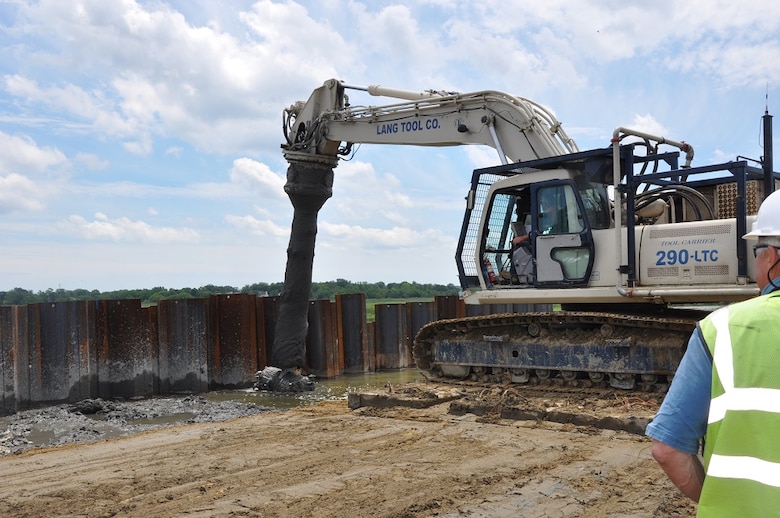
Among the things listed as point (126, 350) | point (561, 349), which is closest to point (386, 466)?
point (561, 349)

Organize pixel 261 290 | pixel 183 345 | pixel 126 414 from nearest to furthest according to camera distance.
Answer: pixel 126 414
pixel 183 345
pixel 261 290

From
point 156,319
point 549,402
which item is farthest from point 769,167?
point 156,319

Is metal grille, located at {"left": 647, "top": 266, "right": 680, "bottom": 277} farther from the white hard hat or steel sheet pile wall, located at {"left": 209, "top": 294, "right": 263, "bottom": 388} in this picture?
steel sheet pile wall, located at {"left": 209, "top": 294, "right": 263, "bottom": 388}

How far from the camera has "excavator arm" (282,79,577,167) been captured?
11008 mm

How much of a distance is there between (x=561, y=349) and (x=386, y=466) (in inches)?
155

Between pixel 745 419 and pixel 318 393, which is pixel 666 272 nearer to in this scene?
pixel 745 419

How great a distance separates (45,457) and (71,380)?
194 inches

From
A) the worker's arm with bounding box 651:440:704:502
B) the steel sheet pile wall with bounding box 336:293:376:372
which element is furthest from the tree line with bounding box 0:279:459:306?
the worker's arm with bounding box 651:440:704:502

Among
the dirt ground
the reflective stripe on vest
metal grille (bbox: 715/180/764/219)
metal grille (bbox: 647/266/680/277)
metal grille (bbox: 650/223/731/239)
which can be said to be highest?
metal grille (bbox: 715/180/764/219)

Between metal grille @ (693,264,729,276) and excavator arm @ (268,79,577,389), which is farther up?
excavator arm @ (268,79,577,389)

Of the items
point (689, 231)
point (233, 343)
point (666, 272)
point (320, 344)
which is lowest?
point (320, 344)

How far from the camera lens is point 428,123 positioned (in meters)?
12.7

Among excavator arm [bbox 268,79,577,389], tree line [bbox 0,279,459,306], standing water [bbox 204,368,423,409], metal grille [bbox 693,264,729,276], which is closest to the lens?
metal grille [bbox 693,264,729,276]

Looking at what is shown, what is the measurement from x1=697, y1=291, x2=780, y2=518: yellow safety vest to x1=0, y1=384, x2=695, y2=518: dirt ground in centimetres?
338
